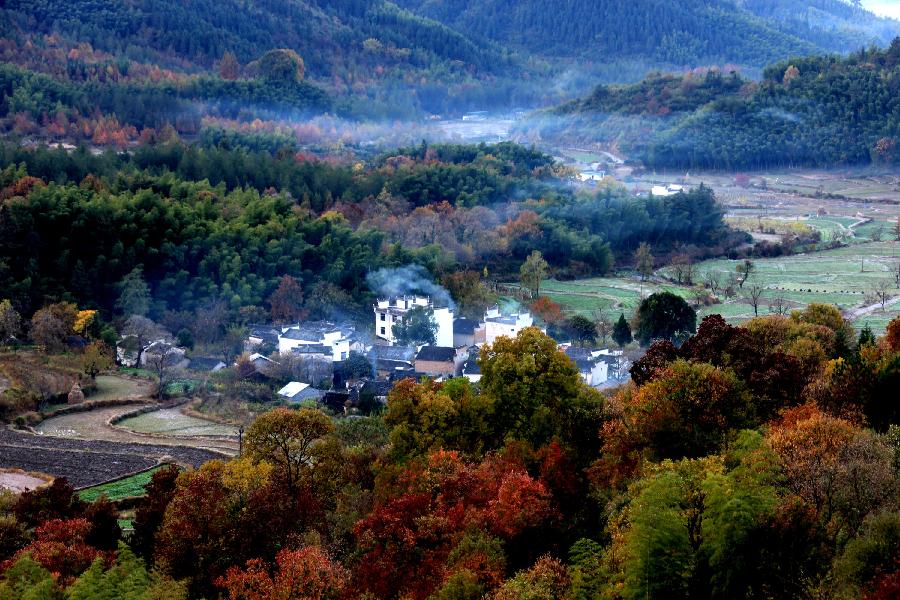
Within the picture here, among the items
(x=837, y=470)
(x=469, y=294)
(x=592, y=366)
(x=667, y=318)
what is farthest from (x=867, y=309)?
(x=837, y=470)

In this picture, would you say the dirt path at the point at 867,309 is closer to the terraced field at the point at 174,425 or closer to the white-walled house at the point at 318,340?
the white-walled house at the point at 318,340

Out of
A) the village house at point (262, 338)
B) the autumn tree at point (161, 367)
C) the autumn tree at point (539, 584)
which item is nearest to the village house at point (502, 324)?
the village house at point (262, 338)

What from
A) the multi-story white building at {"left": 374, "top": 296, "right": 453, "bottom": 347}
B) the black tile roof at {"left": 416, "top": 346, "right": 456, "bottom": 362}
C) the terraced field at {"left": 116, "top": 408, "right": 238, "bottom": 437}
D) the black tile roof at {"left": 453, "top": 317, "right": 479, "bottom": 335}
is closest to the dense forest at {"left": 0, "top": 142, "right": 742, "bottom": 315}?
the multi-story white building at {"left": 374, "top": 296, "right": 453, "bottom": 347}

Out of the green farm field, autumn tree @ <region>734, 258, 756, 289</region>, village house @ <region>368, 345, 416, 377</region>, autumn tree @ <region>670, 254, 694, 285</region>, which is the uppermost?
autumn tree @ <region>734, 258, 756, 289</region>

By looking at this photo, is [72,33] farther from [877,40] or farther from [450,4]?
[877,40]

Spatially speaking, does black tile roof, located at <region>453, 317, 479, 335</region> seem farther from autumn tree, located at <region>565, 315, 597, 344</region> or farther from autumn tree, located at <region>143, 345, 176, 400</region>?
autumn tree, located at <region>143, 345, 176, 400</region>

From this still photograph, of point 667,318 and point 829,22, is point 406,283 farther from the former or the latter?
point 829,22
